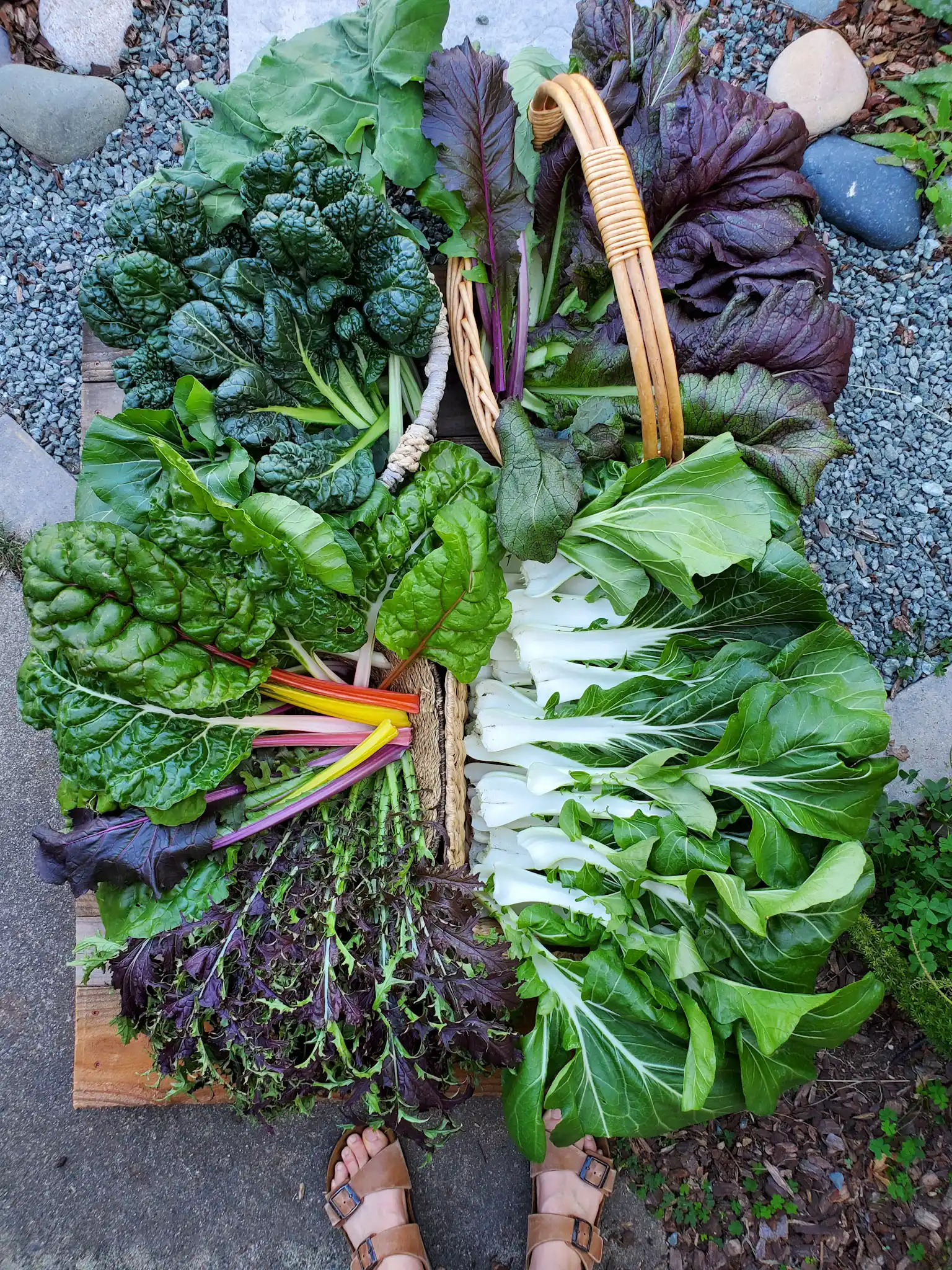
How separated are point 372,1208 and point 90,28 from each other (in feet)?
10.4

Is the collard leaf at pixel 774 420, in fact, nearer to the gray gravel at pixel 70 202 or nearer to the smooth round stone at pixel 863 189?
the smooth round stone at pixel 863 189

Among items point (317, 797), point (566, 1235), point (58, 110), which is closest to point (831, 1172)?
point (566, 1235)

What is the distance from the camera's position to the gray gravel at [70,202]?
1981 millimetres

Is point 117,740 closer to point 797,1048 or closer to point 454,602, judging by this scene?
point 454,602

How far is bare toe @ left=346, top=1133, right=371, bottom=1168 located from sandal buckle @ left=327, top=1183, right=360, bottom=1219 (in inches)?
2.2

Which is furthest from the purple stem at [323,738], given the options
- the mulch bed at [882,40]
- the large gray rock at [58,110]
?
the mulch bed at [882,40]

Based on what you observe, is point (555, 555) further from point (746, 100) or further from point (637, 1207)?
point (637, 1207)

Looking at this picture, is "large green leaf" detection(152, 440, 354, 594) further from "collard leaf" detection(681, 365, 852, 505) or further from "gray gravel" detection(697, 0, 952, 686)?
"gray gravel" detection(697, 0, 952, 686)

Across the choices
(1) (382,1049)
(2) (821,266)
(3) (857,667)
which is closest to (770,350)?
(2) (821,266)

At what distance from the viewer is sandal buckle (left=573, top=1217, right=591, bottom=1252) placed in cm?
191

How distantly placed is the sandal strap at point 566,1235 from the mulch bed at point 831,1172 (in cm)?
20

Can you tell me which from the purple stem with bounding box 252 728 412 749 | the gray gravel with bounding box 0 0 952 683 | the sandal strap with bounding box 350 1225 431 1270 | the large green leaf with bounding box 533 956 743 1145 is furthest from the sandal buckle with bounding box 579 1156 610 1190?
the gray gravel with bounding box 0 0 952 683

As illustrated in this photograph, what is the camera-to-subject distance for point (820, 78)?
199cm

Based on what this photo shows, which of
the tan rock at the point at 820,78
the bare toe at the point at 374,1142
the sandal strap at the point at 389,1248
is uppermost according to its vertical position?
the tan rock at the point at 820,78
